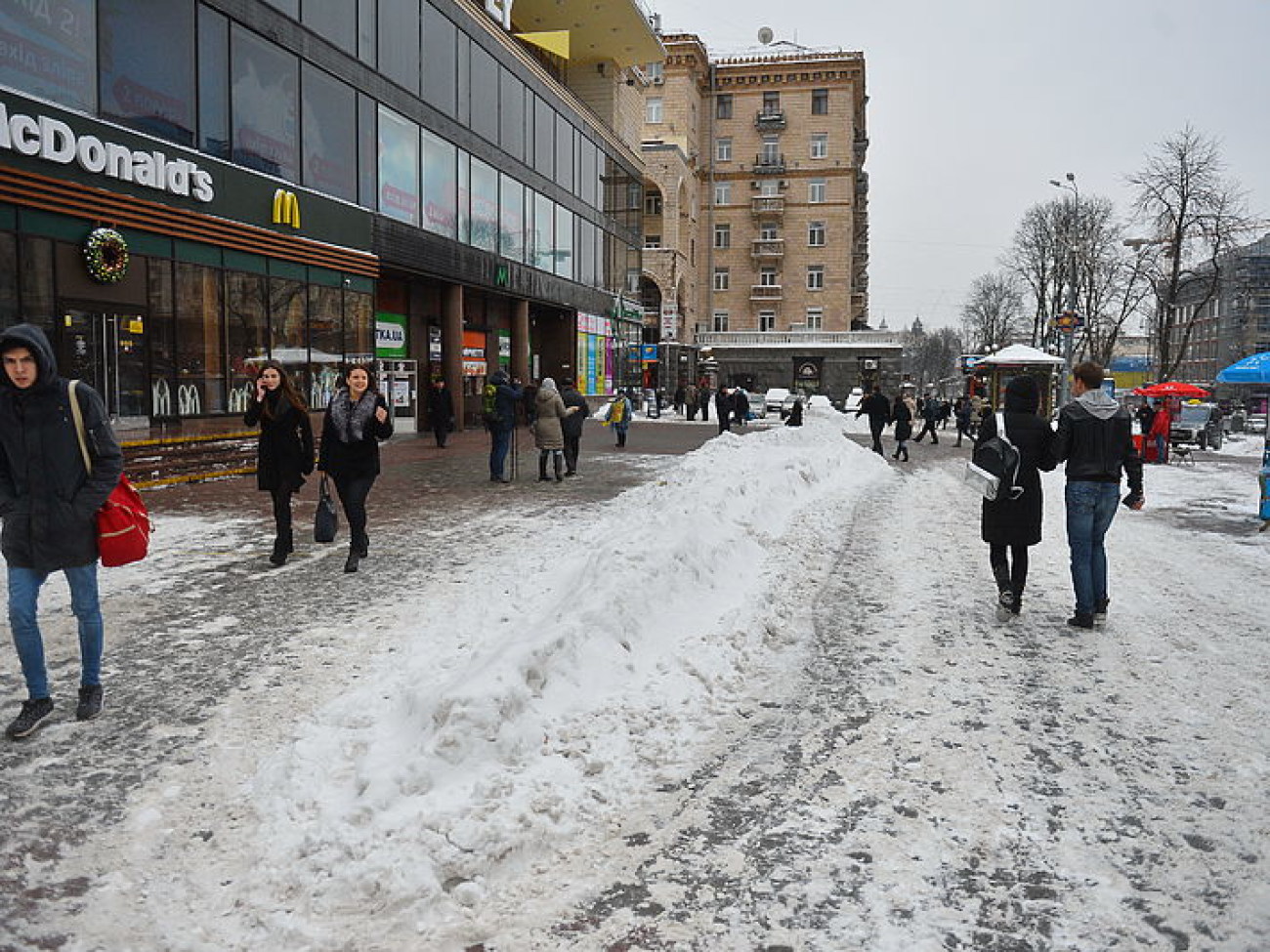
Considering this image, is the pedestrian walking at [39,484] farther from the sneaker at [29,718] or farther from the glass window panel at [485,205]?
the glass window panel at [485,205]

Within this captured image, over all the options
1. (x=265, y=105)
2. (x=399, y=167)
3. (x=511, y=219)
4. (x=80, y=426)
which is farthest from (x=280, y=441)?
(x=511, y=219)

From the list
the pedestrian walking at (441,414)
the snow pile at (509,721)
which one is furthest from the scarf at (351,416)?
the pedestrian walking at (441,414)

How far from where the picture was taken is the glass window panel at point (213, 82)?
1636cm

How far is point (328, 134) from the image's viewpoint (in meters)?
20.5

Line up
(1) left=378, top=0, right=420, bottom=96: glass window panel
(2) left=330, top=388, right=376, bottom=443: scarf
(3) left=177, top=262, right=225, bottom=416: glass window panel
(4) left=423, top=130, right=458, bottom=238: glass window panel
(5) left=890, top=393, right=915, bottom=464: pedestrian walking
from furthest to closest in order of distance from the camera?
(4) left=423, top=130, right=458, bottom=238: glass window panel → (5) left=890, top=393, right=915, bottom=464: pedestrian walking → (1) left=378, top=0, right=420, bottom=96: glass window panel → (3) left=177, top=262, right=225, bottom=416: glass window panel → (2) left=330, top=388, right=376, bottom=443: scarf

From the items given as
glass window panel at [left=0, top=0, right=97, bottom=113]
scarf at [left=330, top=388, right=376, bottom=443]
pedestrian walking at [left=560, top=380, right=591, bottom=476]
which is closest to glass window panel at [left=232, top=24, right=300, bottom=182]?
glass window panel at [left=0, top=0, right=97, bottom=113]

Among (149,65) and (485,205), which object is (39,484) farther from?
(485,205)

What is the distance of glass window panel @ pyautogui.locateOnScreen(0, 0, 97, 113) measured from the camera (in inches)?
497

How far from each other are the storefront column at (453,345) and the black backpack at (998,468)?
22760mm

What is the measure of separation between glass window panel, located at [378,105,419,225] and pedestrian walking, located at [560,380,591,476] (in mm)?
9320

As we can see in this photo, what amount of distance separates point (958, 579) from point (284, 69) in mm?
16563

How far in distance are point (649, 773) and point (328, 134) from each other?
19.5m

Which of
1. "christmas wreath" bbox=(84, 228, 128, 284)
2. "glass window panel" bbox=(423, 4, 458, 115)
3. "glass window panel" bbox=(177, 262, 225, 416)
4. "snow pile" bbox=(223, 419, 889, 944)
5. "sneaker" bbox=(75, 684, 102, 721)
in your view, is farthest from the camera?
"glass window panel" bbox=(423, 4, 458, 115)

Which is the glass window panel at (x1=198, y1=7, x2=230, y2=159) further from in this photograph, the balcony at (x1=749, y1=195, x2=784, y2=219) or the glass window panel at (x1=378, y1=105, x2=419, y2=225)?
the balcony at (x1=749, y1=195, x2=784, y2=219)
